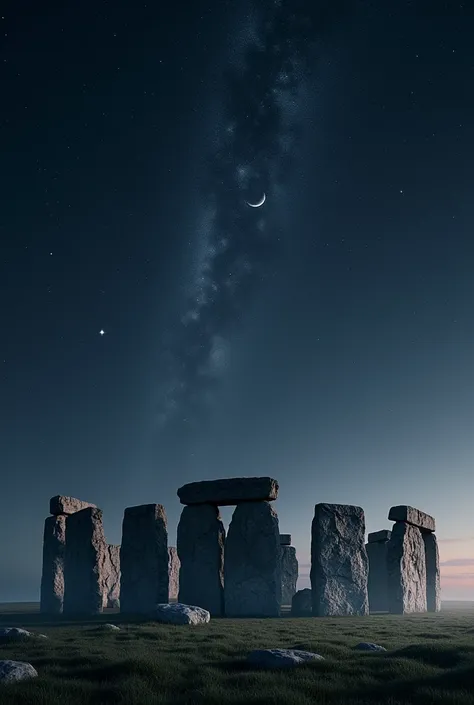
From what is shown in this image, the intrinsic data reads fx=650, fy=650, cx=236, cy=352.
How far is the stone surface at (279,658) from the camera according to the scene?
318 inches

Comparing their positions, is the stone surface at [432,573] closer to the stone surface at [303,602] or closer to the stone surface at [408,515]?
the stone surface at [408,515]

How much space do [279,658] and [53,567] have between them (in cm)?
1647

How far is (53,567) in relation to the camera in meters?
22.7

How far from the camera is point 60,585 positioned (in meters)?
22.8

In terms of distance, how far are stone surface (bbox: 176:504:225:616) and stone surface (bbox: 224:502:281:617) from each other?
0.88 ft

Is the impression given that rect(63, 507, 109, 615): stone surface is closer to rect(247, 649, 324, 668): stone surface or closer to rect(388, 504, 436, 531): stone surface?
rect(388, 504, 436, 531): stone surface

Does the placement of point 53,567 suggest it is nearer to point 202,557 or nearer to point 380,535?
point 202,557

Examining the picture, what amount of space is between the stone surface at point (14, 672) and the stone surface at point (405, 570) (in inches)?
680

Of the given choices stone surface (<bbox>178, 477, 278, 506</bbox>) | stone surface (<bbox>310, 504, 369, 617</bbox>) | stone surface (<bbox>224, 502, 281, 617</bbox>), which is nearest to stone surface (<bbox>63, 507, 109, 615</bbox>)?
stone surface (<bbox>178, 477, 278, 506</bbox>)

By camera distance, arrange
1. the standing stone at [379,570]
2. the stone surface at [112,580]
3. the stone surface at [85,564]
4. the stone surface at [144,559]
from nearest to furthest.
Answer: the stone surface at [144,559], the stone surface at [85,564], the standing stone at [379,570], the stone surface at [112,580]

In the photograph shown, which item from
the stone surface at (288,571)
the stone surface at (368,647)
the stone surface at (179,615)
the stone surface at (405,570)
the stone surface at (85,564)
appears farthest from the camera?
the stone surface at (288,571)

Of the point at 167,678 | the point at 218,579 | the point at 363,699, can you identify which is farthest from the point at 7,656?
the point at 218,579

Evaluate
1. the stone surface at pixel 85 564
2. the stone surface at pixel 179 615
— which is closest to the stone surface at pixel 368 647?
the stone surface at pixel 179 615

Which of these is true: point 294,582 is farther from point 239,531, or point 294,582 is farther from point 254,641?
point 254,641
